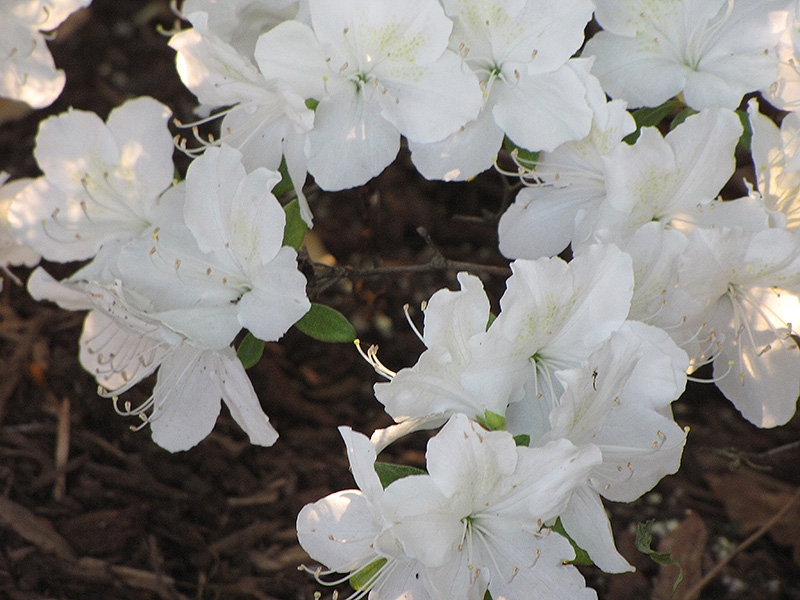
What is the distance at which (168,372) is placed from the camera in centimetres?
123

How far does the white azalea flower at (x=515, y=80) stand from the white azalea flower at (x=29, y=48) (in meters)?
0.70

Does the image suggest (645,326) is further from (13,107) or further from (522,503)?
(13,107)

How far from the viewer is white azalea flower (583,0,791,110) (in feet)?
3.57

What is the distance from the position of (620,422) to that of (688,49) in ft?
1.83

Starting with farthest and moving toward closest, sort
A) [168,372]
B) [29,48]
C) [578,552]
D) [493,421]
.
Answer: [29,48] < [168,372] < [578,552] < [493,421]

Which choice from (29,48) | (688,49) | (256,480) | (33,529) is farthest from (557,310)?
(33,529)

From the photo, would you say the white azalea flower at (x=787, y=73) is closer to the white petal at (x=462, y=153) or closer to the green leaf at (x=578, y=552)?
the white petal at (x=462, y=153)

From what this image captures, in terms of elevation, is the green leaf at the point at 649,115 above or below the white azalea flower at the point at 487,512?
above

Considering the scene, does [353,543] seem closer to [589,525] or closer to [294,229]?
[589,525]

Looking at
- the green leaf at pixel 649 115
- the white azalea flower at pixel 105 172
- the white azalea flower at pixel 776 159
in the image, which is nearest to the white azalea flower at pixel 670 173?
the white azalea flower at pixel 776 159

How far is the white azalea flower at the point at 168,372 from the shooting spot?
1.14 meters

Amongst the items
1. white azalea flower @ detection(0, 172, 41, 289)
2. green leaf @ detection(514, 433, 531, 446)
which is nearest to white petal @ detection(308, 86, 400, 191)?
green leaf @ detection(514, 433, 531, 446)

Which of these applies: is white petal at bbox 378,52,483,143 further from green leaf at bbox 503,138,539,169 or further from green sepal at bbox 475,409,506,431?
green sepal at bbox 475,409,506,431

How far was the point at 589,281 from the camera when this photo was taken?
939mm
